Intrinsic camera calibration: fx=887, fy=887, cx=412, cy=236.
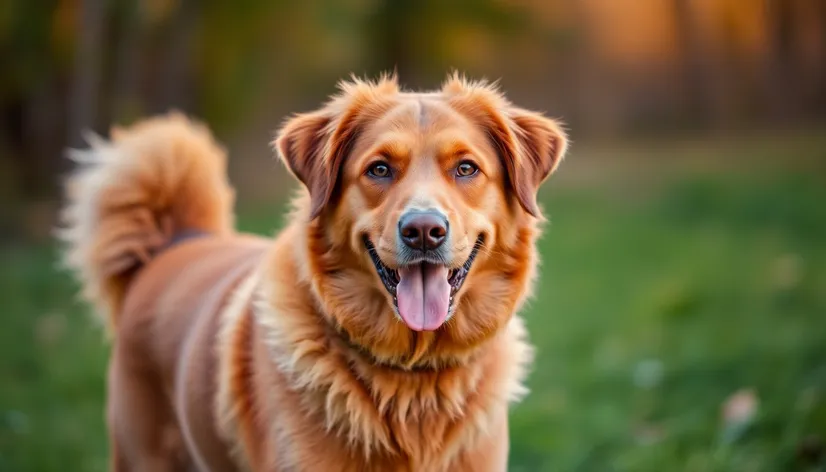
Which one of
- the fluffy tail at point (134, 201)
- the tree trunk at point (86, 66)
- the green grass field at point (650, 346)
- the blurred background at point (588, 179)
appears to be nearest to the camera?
the fluffy tail at point (134, 201)

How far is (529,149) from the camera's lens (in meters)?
3.48

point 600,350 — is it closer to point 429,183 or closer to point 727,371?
point 727,371

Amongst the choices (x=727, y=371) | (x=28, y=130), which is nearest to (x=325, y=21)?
(x=28, y=130)

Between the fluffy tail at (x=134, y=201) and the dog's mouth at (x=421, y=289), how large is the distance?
1.59 m

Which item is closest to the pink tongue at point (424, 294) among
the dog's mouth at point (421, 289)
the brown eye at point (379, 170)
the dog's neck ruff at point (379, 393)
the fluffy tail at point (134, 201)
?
the dog's mouth at point (421, 289)

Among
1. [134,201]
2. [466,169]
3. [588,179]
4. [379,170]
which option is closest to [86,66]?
[588,179]

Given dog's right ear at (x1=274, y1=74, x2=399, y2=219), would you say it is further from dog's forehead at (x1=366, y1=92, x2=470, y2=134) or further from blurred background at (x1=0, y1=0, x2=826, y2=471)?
blurred background at (x1=0, y1=0, x2=826, y2=471)

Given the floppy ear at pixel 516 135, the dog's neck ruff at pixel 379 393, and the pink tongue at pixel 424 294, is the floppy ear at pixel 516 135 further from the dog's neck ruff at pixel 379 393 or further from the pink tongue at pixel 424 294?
the dog's neck ruff at pixel 379 393

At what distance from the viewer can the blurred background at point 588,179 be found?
5266 millimetres

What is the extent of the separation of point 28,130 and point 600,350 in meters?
12.3

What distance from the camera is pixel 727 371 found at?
216 inches

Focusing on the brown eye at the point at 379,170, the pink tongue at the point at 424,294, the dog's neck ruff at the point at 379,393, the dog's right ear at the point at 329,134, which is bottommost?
the dog's neck ruff at the point at 379,393

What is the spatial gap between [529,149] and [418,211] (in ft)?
2.31

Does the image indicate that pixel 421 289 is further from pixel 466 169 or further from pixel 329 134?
pixel 329 134
